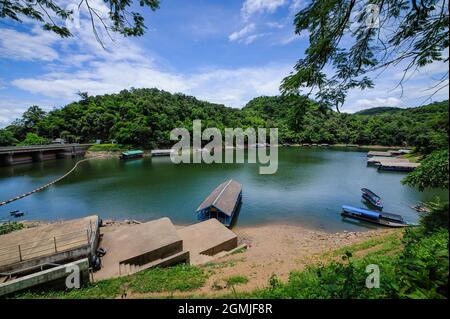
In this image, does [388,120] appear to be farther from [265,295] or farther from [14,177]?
[14,177]

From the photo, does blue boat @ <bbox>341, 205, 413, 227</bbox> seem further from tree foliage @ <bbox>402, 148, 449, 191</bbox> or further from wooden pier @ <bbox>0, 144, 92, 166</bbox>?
wooden pier @ <bbox>0, 144, 92, 166</bbox>

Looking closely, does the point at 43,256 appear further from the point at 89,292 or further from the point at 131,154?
the point at 131,154

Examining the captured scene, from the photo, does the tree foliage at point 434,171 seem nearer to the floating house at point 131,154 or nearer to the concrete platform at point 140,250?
the concrete platform at point 140,250

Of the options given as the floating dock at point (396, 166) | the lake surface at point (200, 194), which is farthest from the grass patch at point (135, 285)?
the floating dock at point (396, 166)

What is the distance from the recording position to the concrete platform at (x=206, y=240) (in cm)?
→ 896

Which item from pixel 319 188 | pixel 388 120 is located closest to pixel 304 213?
pixel 319 188

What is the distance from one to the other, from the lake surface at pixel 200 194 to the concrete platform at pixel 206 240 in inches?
133

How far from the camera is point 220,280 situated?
614cm

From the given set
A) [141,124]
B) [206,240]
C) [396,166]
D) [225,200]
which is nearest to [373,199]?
[225,200]
